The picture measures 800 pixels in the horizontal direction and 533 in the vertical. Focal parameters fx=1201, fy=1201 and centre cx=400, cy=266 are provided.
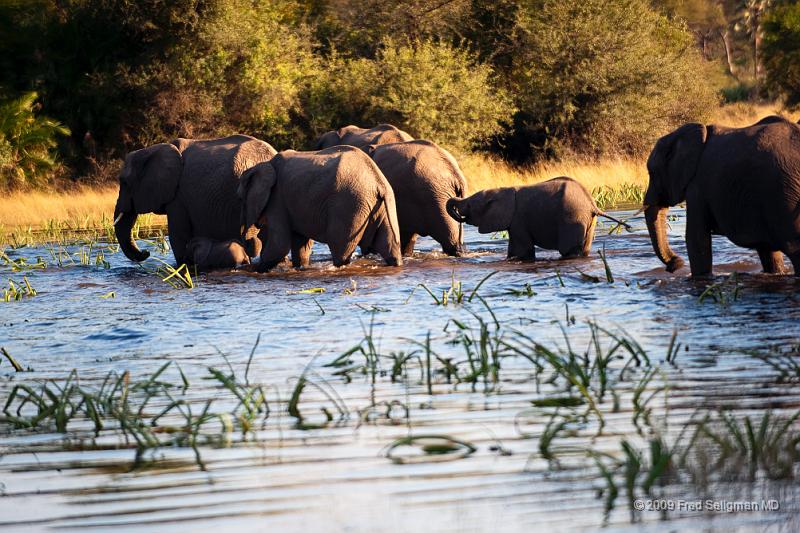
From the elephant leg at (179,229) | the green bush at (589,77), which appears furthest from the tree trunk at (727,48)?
the elephant leg at (179,229)

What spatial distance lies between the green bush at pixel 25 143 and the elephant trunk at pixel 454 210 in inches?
599

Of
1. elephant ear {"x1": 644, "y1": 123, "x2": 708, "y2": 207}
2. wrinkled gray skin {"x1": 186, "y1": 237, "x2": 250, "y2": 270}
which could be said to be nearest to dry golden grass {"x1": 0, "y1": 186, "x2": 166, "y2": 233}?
wrinkled gray skin {"x1": 186, "y1": 237, "x2": 250, "y2": 270}

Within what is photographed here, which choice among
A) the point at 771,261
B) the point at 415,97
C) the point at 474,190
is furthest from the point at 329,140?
the point at 415,97

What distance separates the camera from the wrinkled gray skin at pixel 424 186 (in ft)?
44.2

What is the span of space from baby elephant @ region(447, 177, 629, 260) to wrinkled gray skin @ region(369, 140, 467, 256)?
2.54 ft

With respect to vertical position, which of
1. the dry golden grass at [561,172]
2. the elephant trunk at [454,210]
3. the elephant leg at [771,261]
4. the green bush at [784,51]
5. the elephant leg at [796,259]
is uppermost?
the green bush at [784,51]

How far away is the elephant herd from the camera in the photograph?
30.3 feet

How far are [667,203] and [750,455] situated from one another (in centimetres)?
663

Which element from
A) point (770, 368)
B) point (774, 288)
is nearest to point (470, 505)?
point (770, 368)

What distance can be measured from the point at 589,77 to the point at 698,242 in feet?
69.3

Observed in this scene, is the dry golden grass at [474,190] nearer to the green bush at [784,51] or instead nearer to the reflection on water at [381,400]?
the reflection on water at [381,400]

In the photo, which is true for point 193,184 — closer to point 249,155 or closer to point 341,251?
point 249,155

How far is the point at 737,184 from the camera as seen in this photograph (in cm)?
923

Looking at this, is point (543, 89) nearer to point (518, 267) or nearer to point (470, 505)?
point (518, 267)
